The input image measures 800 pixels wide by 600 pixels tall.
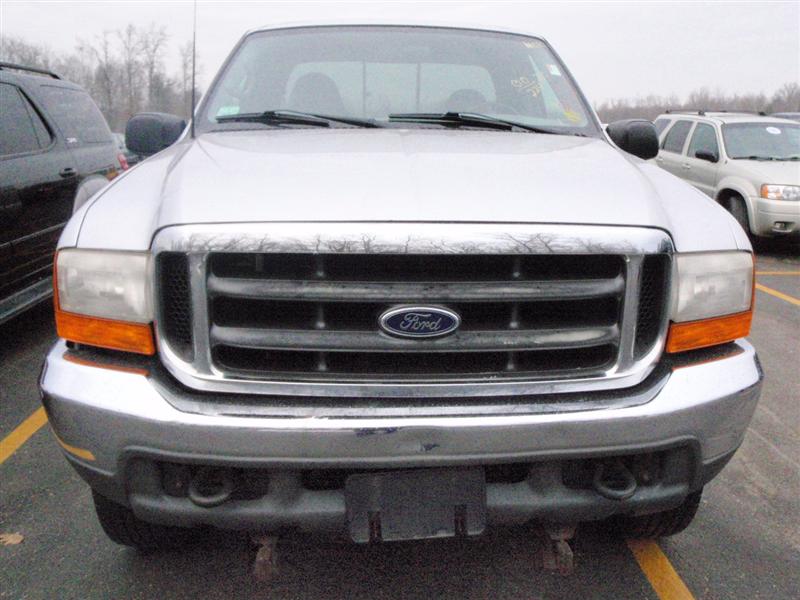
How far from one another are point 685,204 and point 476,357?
32.4 inches

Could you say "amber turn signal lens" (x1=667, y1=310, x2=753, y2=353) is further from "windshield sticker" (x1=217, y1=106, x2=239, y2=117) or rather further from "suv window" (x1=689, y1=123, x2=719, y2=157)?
"suv window" (x1=689, y1=123, x2=719, y2=157)

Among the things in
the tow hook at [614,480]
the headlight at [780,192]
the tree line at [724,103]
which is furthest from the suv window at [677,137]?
the tree line at [724,103]

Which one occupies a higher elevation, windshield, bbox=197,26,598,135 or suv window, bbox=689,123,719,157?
windshield, bbox=197,26,598,135

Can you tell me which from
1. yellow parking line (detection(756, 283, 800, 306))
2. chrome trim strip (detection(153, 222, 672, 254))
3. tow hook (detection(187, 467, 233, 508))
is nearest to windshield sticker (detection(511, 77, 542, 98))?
chrome trim strip (detection(153, 222, 672, 254))

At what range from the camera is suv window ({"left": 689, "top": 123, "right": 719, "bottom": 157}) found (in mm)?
9805

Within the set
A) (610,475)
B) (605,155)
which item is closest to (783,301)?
(605,155)

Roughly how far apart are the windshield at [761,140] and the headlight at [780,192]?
2.88 feet

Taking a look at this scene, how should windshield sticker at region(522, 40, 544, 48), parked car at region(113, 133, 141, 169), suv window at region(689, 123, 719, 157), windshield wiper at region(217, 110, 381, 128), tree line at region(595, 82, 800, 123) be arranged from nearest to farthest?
windshield wiper at region(217, 110, 381, 128) < windshield sticker at region(522, 40, 544, 48) < parked car at region(113, 133, 141, 169) < suv window at region(689, 123, 719, 157) < tree line at region(595, 82, 800, 123)

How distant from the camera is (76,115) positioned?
235 inches

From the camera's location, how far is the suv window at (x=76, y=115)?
18.3 feet

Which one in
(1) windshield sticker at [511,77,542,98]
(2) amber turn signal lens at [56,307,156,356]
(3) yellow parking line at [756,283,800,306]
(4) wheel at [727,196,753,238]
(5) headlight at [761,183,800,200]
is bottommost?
(3) yellow parking line at [756,283,800,306]

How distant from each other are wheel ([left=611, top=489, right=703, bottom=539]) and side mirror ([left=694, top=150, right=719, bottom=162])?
8.39 m

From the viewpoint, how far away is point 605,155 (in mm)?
2420

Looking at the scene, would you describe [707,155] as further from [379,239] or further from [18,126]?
[379,239]
